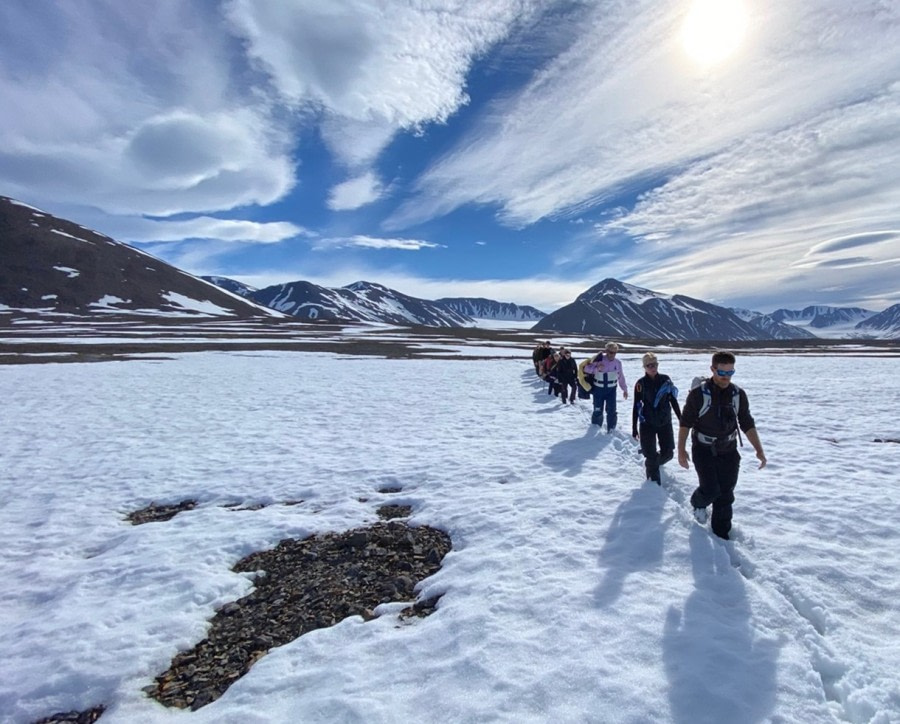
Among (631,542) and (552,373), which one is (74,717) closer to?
(631,542)

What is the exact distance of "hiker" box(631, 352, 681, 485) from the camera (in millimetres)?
10055

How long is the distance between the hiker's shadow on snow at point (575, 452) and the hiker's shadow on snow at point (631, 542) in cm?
221

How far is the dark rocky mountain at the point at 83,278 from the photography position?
129 meters

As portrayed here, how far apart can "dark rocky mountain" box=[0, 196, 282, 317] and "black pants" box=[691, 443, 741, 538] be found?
141 meters

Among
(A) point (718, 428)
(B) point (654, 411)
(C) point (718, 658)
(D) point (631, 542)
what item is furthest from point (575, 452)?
(C) point (718, 658)

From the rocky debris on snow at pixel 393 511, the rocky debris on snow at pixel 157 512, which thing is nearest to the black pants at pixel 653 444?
the rocky debris on snow at pixel 393 511

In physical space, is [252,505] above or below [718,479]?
below

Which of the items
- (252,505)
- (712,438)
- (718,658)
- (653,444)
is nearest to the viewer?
(718,658)

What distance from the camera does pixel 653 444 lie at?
412 inches

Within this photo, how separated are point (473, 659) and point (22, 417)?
20623mm

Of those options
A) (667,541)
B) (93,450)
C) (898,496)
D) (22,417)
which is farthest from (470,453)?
(22,417)

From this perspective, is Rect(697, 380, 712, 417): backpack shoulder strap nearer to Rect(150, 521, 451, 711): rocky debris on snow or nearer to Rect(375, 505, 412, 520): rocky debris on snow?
Rect(150, 521, 451, 711): rocky debris on snow

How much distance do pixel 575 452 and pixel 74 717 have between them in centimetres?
1125

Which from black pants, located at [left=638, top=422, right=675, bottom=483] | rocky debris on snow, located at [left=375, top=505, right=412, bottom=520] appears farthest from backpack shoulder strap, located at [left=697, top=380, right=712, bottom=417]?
rocky debris on snow, located at [left=375, top=505, right=412, bottom=520]
